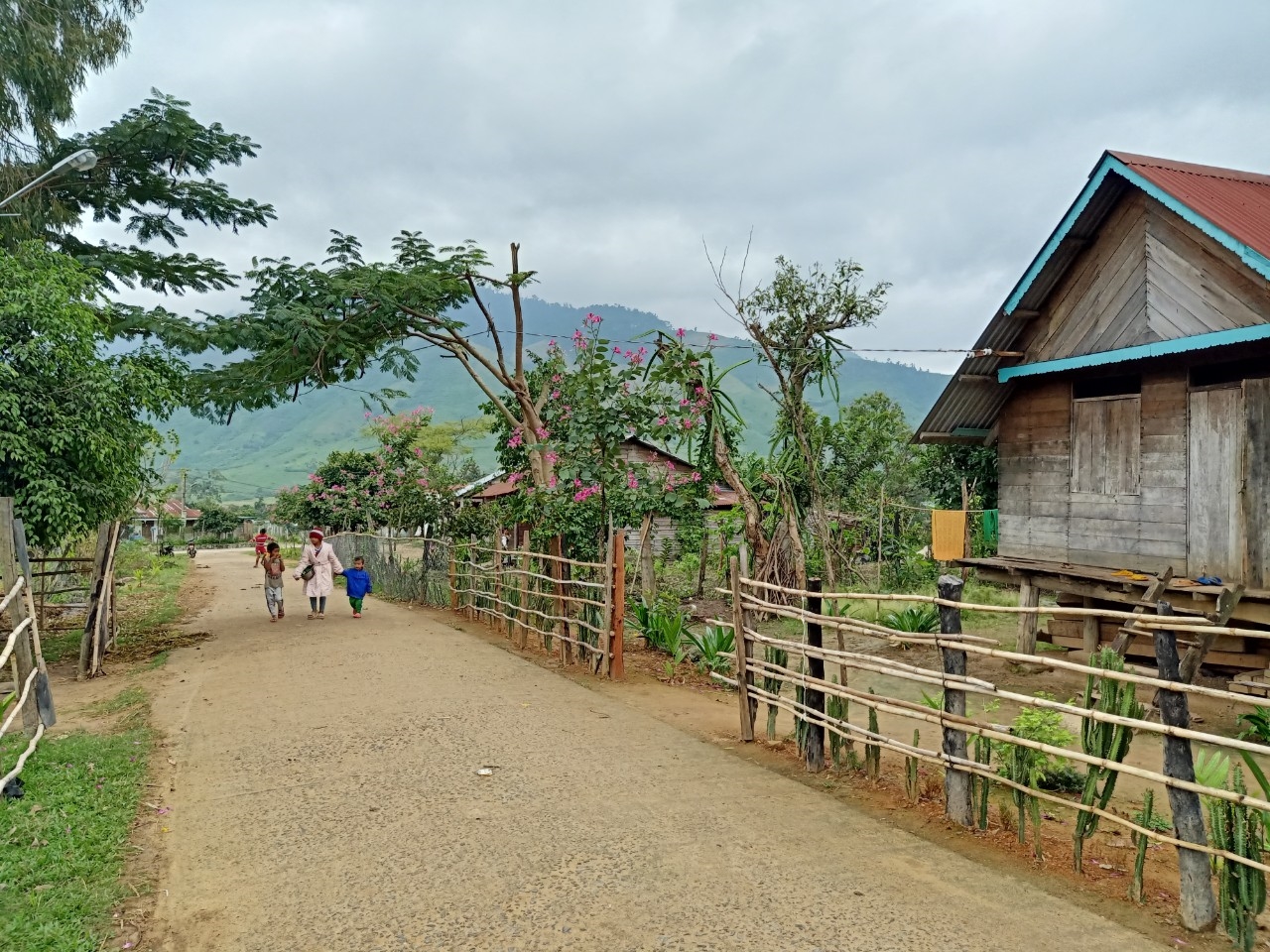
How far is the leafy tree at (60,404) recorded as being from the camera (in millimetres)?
8898

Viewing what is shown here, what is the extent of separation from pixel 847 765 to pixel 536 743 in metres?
2.16

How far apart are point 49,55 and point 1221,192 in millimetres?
14947

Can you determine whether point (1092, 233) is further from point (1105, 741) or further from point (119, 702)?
point (119, 702)

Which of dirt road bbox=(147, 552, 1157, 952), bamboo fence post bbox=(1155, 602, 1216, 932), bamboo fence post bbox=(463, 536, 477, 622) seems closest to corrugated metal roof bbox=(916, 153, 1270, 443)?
bamboo fence post bbox=(1155, 602, 1216, 932)

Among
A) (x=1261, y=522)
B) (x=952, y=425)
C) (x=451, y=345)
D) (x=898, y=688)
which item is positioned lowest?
(x=898, y=688)

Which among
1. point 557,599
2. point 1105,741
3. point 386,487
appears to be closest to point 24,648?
point 557,599

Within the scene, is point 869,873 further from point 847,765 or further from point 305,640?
point 305,640

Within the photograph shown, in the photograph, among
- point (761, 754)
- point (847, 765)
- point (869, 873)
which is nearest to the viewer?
point (869, 873)

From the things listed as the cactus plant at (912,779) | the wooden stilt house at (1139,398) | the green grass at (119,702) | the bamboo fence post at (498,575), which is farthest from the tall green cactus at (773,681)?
the bamboo fence post at (498,575)

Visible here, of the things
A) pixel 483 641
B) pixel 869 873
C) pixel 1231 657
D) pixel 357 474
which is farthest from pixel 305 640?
pixel 357 474

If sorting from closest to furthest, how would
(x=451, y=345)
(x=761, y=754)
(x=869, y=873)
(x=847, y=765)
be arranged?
(x=869, y=873) → (x=847, y=765) → (x=761, y=754) → (x=451, y=345)

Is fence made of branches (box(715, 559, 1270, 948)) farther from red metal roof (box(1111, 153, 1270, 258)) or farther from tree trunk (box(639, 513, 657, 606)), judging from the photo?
tree trunk (box(639, 513, 657, 606))

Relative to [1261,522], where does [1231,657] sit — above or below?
below

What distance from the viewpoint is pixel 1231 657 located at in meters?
8.34
